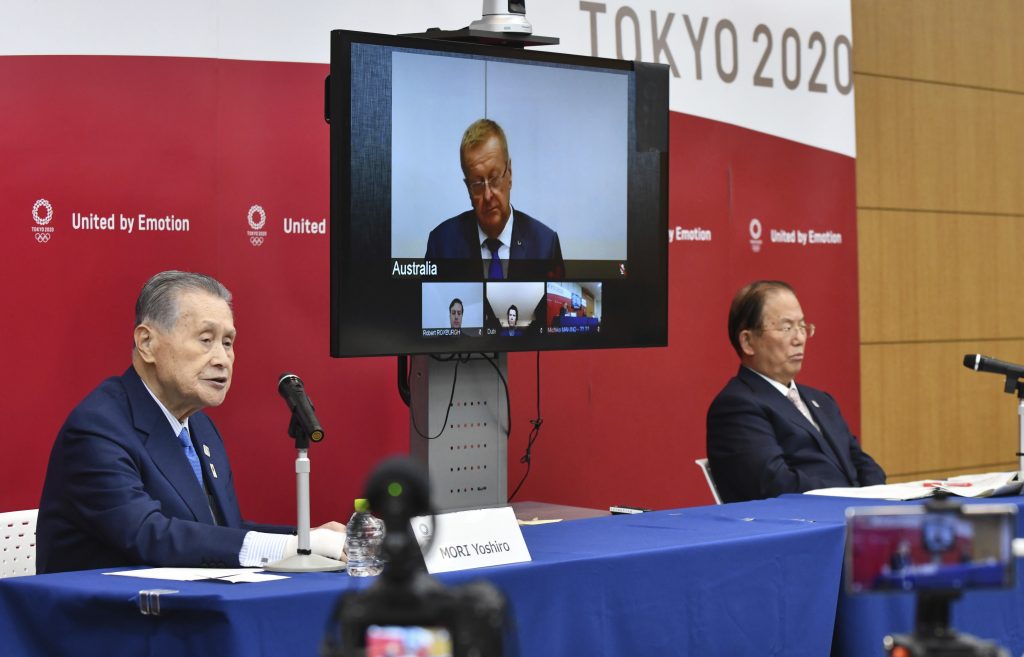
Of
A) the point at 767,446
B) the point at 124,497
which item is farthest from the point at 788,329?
the point at 124,497

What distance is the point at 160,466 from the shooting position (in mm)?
2990

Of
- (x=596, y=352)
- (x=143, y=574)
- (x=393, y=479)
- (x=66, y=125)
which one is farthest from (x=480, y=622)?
(x=596, y=352)

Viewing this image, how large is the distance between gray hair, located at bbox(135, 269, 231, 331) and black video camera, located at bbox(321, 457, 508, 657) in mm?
2122

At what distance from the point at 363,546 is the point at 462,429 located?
1.33 m

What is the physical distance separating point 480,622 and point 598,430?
408cm

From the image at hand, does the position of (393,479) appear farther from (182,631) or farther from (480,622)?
(182,631)

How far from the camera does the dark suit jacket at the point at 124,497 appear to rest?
8.86 ft

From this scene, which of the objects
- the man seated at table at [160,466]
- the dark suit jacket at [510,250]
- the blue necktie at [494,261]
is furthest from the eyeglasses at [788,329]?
the man seated at table at [160,466]

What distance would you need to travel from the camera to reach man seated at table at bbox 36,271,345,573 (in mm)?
2693

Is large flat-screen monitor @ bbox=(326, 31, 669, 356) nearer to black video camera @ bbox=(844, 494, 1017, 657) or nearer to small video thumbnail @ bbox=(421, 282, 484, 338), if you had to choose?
small video thumbnail @ bbox=(421, 282, 484, 338)

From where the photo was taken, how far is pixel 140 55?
4051 millimetres

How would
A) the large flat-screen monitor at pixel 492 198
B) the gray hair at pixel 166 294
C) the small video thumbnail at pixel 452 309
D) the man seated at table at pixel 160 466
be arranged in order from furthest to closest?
1. the small video thumbnail at pixel 452 309
2. the large flat-screen monitor at pixel 492 198
3. the gray hair at pixel 166 294
4. the man seated at table at pixel 160 466

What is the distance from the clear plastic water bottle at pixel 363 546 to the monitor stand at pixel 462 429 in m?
1.18

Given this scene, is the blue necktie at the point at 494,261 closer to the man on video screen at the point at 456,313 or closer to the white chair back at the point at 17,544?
the man on video screen at the point at 456,313
